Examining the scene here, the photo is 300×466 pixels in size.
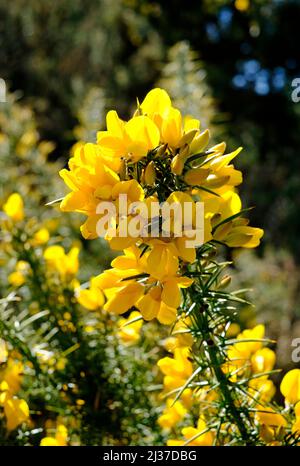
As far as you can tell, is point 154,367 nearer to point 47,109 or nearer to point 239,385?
point 239,385

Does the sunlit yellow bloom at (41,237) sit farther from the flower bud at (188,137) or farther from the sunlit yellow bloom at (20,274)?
the flower bud at (188,137)

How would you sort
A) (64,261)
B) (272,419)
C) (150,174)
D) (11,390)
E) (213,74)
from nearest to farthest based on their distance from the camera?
(150,174) → (272,419) → (11,390) → (64,261) → (213,74)

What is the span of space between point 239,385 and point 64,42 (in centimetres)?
556

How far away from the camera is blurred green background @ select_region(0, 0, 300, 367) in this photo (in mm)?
3126

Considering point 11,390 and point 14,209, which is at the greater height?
point 14,209

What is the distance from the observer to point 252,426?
0.64 m

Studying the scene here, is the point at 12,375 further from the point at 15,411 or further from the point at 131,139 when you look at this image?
the point at 131,139

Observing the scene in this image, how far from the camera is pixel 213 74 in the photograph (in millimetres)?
4422

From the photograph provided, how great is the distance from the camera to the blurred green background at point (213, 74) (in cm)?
313

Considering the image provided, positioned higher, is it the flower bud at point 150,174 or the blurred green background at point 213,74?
the blurred green background at point 213,74

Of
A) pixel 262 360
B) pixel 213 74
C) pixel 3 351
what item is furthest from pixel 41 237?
pixel 213 74

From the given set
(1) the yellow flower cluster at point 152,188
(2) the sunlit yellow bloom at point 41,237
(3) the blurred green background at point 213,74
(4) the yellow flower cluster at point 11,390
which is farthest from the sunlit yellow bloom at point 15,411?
(3) the blurred green background at point 213,74

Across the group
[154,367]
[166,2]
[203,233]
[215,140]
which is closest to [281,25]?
[166,2]

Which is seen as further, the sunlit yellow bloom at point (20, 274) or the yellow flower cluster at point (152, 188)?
the sunlit yellow bloom at point (20, 274)
